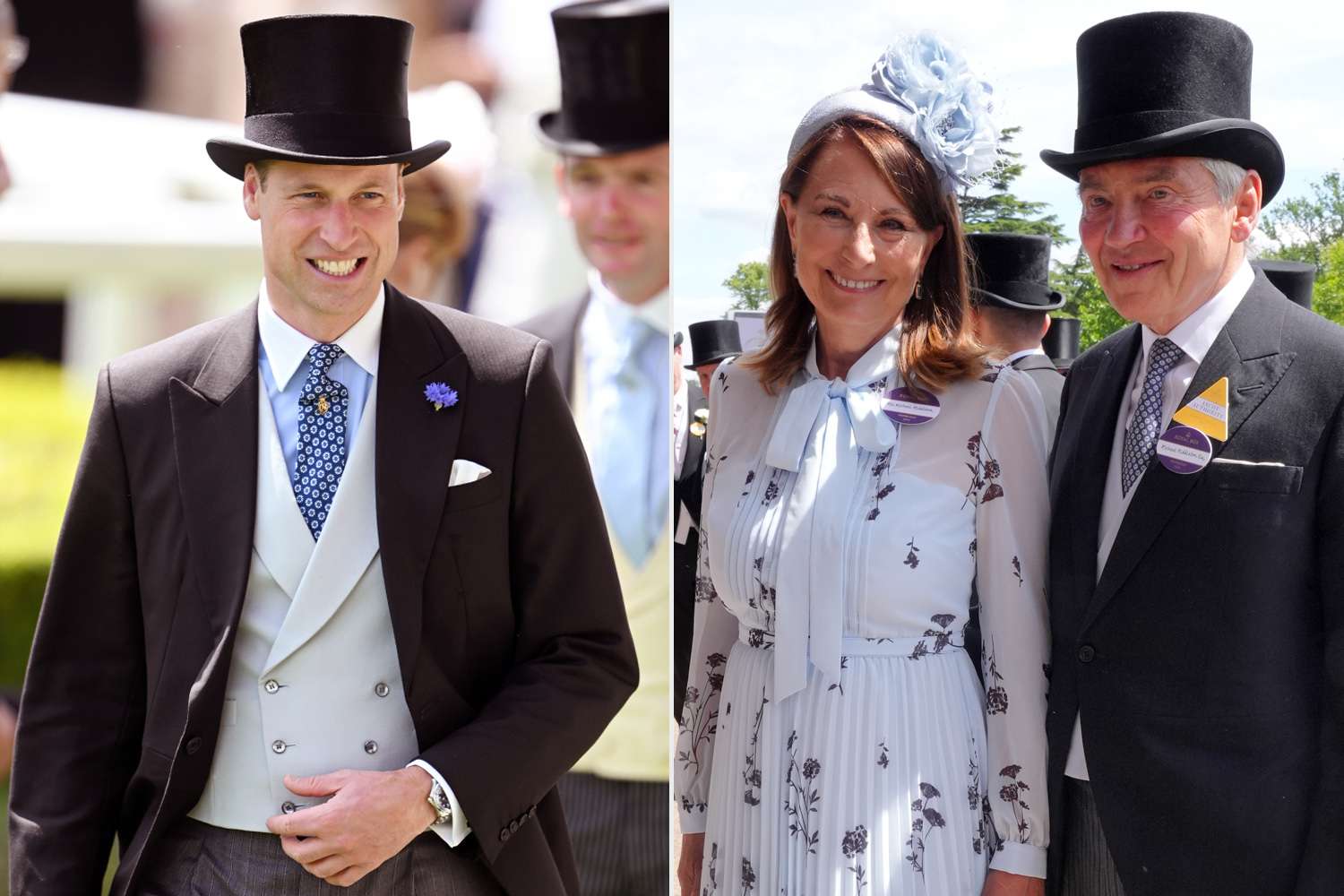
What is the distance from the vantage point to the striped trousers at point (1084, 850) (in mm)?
2348

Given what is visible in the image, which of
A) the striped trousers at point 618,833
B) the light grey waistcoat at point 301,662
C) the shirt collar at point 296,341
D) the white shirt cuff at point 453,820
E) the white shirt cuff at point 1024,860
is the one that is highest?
the shirt collar at point 296,341

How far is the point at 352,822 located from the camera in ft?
6.70

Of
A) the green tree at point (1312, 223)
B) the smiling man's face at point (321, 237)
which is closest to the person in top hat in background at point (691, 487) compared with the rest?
Answer: the smiling man's face at point (321, 237)

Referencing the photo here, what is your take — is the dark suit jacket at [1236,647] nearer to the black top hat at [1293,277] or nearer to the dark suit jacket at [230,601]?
the dark suit jacket at [230,601]

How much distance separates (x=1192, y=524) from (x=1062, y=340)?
303 centimetres

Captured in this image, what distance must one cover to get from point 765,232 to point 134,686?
5.27ft

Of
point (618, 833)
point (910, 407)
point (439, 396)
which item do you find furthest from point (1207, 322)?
point (618, 833)

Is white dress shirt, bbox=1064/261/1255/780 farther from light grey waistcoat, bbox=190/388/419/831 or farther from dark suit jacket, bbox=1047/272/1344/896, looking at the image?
light grey waistcoat, bbox=190/388/419/831

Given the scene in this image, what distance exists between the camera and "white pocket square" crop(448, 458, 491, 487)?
2.21m

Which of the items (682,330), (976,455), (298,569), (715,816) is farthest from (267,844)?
(682,330)

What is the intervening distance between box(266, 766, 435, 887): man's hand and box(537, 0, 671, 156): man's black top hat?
129 centimetres

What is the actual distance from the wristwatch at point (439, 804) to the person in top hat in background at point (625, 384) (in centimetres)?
57

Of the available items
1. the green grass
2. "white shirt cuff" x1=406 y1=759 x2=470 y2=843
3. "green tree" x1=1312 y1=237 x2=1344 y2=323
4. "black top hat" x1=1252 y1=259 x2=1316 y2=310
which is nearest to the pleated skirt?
"white shirt cuff" x1=406 y1=759 x2=470 y2=843

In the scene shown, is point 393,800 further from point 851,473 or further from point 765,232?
point 765,232
